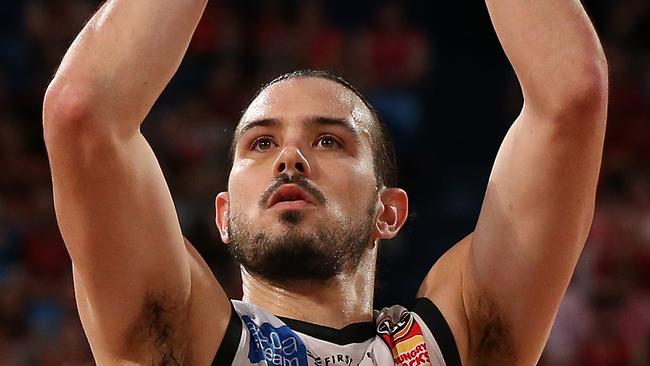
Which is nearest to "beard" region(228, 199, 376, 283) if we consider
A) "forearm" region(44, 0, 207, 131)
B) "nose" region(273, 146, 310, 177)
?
"nose" region(273, 146, 310, 177)

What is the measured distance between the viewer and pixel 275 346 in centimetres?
282

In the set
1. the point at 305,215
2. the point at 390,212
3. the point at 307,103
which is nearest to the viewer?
the point at 305,215

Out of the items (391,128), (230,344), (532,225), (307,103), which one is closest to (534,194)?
(532,225)

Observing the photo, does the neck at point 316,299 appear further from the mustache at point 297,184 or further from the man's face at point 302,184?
the mustache at point 297,184

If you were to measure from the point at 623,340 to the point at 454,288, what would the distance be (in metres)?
3.88

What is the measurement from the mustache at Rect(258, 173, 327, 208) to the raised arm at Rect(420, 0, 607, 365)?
44 cm

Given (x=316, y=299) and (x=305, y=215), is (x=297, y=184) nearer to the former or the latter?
(x=305, y=215)

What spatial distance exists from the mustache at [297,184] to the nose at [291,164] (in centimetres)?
1

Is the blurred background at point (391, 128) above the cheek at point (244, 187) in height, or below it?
below

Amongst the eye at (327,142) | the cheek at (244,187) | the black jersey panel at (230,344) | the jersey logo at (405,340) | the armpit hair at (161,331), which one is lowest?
the jersey logo at (405,340)

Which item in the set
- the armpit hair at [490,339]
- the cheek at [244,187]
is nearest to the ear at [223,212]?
the cheek at [244,187]

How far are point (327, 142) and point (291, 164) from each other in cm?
21

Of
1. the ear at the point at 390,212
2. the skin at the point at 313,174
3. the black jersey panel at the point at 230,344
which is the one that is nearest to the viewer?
the black jersey panel at the point at 230,344

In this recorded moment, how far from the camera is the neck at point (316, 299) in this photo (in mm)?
3059
